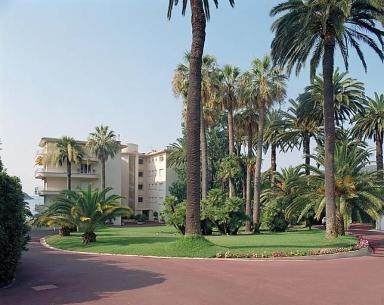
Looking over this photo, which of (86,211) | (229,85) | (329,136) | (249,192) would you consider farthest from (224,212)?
(229,85)

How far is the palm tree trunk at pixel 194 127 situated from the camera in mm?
19938

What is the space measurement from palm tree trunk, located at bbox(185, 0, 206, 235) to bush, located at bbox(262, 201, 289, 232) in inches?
693

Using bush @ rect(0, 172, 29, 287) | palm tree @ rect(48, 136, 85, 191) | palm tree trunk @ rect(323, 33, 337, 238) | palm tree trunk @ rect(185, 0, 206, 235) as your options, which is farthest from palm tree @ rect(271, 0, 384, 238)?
palm tree @ rect(48, 136, 85, 191)

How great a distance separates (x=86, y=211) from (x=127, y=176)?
53452 mm

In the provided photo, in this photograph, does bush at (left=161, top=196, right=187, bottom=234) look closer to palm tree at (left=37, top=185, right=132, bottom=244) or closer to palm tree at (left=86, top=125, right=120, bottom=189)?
palm tree at (left=37, top=185, right=132, bottom=244)

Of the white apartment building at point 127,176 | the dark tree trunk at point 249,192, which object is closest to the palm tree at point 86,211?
the dark tree trunk at point 249,192

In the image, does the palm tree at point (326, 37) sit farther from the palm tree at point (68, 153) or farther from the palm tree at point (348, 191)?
the palm tree at point (68, 153)

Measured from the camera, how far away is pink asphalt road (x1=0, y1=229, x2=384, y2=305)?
11.0 m

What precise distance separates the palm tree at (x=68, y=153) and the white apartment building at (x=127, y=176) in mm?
2653

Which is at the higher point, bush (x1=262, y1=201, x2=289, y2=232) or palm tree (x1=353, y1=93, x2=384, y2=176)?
palm tree (x1=353, y1=93, x2=384, y2=176)

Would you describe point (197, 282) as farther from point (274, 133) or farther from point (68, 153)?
point (68, 153)

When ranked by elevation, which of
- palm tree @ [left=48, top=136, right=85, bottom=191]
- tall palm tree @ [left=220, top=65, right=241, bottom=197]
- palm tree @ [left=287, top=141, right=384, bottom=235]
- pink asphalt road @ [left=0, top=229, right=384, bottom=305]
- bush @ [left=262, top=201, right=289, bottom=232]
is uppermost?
tall palm tree @ [left=220, top=65, right=241, bottom=197]

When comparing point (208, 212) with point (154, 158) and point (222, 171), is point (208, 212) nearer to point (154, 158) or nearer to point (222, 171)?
point (222, 171)

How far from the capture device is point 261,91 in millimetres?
35656
